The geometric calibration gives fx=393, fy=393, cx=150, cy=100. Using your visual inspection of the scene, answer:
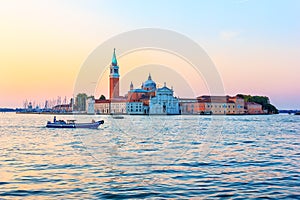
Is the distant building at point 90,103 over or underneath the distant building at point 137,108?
underneath

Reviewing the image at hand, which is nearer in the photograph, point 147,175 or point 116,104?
point 147,175

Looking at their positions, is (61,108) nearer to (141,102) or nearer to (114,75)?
(141,102)

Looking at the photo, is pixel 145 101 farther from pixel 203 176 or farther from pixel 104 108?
pixel 203 176

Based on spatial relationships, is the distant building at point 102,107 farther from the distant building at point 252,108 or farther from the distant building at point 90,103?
the distant building at point 252,108

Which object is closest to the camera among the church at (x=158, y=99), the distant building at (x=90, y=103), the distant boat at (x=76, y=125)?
the distant building at (x=90, y=103)

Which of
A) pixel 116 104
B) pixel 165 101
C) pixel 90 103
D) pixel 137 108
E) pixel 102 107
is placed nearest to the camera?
pixel 90 103

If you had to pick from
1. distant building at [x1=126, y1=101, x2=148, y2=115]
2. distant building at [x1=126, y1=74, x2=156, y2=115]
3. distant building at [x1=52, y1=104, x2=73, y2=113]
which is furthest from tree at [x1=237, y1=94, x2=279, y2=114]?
distant building at [x1=52, y1=104, x2=73, y2=113]

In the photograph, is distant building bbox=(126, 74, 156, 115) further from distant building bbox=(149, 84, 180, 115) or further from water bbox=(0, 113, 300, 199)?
water bbox=(0, 113, 300, 199)

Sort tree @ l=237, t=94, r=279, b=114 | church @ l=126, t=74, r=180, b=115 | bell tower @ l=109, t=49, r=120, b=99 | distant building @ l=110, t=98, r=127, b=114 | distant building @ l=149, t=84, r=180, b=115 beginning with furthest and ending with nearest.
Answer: tree @ l=237, t=94, r=279, b=114, distant building @ l=149, t=84, r=180, b=115, church @ l=126, t=74, r=180, b=115, distant building @ l=110, t=98, r=127, b=114, bell tower @ l=109, t=49, r=120, b=99

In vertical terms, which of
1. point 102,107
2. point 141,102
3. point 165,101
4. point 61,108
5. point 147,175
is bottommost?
point 147,175

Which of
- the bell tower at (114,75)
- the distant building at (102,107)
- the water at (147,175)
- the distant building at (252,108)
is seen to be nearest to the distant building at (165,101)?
the distant building at (102,107)

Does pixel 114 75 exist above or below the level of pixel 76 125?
above

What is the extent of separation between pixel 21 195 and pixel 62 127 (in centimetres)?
3111

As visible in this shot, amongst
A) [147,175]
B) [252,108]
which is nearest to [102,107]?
[147,175]
